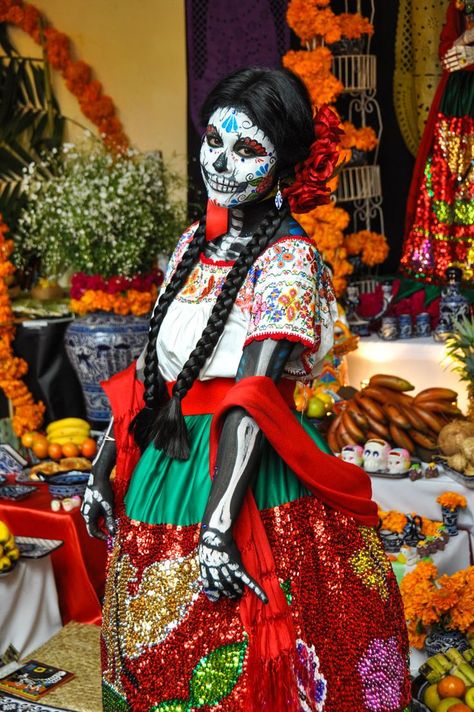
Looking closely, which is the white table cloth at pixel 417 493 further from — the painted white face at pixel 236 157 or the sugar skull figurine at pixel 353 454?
the painted white face at pixel 236 157

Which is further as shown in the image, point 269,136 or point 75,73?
point 75,73

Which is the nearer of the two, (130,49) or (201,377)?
(201,377)

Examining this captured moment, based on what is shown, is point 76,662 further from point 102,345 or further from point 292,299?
point 102,345

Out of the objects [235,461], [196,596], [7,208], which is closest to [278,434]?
[235,461]

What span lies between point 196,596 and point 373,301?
3812 mm

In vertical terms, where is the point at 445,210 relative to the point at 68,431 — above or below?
above

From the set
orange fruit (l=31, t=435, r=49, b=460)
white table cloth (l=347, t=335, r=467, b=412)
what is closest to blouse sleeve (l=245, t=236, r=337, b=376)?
orange fruit (l=31, t=435, r=49, b=460)

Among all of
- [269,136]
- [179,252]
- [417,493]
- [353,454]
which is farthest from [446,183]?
[269,136]

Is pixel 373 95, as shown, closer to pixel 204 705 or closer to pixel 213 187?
pixel 213 187

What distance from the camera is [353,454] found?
12.7ft

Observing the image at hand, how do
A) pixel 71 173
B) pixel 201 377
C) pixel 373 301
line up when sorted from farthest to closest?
pixel 373 301 < pixel 71 173 < pixel 201 377

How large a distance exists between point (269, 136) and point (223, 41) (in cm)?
427

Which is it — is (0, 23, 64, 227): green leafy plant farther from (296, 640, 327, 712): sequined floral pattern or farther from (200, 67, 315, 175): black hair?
(296, 640, 327, 712): sequined floral pattern

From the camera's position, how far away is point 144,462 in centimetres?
212
